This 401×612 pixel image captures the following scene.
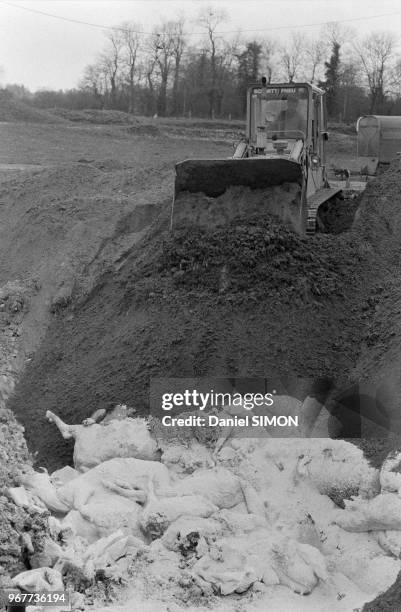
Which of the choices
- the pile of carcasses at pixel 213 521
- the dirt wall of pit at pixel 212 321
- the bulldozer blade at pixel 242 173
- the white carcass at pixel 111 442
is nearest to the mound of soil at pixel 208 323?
the dirt wall of pit at pixel 212 321

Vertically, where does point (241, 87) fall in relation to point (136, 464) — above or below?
above

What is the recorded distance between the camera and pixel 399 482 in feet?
19.7

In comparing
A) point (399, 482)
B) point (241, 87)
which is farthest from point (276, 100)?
point (241, 87)

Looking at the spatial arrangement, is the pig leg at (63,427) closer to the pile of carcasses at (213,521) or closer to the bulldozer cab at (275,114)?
the pile of carcasses at (213,521)

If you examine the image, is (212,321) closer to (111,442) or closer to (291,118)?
(111,442)

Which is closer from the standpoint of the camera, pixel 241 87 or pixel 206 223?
pixel 206 223

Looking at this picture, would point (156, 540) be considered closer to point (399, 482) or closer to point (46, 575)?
point (46, 575)

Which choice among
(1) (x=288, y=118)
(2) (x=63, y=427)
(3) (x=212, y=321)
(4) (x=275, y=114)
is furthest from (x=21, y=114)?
(2) (x=63, y=427)

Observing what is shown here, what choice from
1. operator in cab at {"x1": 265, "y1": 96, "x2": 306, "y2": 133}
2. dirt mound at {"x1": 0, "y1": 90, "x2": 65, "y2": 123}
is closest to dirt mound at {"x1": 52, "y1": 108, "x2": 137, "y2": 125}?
dirt mound at {"x1": 0, "y1": 90, "x2": 65, "y2": 123}

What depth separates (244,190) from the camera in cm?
916

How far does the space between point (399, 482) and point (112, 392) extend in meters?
3.05

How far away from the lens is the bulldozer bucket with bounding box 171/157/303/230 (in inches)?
358

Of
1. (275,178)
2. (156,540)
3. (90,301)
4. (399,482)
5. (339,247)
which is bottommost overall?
(156,540)

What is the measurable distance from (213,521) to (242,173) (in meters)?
4.43
